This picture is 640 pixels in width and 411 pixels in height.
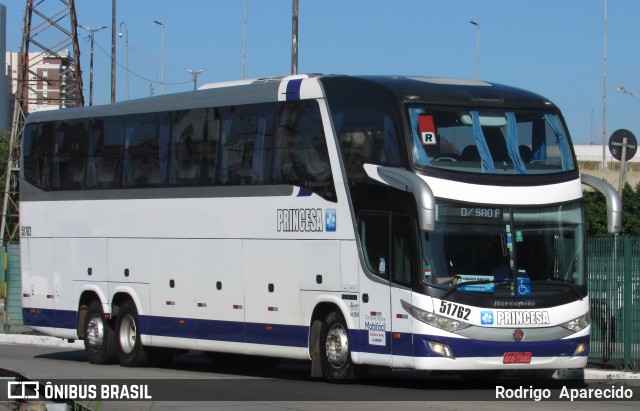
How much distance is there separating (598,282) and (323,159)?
466 centimetres

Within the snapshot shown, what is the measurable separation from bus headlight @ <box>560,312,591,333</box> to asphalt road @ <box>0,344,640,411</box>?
2.76ft

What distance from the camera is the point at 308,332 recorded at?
17656 mm

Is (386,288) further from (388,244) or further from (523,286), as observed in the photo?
(523,286)

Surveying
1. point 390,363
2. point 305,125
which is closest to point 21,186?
point 305,125

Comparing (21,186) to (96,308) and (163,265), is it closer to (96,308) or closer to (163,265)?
(96,308)

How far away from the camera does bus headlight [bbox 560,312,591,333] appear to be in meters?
16.0

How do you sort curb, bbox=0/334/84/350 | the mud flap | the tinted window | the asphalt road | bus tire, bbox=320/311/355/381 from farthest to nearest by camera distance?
curb, bbox=0/334/84/350, the tinted window, the mud flap, bus tire, bbox=320/311/355/381, the asphalt road

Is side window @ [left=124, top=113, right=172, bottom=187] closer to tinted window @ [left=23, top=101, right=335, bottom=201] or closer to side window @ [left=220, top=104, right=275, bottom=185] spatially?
tinted window @ [left=23, top=101, right=335, bottom=201]

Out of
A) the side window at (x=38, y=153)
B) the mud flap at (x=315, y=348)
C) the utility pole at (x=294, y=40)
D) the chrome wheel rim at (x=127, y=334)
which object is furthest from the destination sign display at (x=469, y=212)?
the utility pole at (x=294, y=40)

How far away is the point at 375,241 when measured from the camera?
16.5 metres

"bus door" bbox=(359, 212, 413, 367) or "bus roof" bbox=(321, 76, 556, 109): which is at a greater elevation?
A: "bus roof" bbox=(321, 76, 556, 109)

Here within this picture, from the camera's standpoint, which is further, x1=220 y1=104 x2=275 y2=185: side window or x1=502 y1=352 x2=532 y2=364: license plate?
x1=220 y1=104 x2=275 y2=185: side window

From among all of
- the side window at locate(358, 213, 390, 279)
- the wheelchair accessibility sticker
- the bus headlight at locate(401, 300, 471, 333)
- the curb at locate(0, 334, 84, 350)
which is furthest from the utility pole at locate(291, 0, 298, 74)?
the bus headlight at locate(401, 300, 471, 333)

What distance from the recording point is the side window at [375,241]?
1631 centimetres
